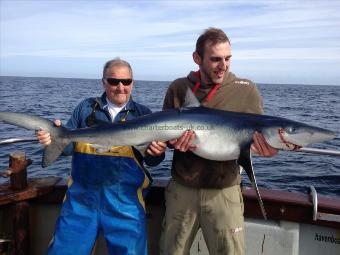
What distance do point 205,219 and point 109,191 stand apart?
1.15 metres

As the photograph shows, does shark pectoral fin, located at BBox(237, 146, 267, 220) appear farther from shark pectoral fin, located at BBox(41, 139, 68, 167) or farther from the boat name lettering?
shark pectoral fin, located at BBox(41, 139, 68, 167)

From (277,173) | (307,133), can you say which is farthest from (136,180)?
(277,173)

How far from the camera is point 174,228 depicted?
4.60m

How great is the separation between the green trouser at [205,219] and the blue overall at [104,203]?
1.12 ft

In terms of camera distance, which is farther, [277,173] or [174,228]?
[277,173]

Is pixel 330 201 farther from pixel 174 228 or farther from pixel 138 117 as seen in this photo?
pixel 138 117

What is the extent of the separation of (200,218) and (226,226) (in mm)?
327

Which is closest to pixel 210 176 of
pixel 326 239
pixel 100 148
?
pixel 100 148

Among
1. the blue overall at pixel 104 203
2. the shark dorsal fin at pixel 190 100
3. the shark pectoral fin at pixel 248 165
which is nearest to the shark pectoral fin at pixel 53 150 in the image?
the blue overall at pixel 104 203

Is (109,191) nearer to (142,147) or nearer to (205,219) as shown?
(142,147)

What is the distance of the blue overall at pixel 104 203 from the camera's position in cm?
450

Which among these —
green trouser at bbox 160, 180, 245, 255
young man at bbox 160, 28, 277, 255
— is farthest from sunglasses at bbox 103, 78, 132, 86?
green trouser at bbox 160, 180, 245, 255

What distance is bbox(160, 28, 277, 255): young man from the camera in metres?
4.39

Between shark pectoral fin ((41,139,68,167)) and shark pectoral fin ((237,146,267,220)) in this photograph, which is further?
shark pectoral fin ((41,139,68,167))
